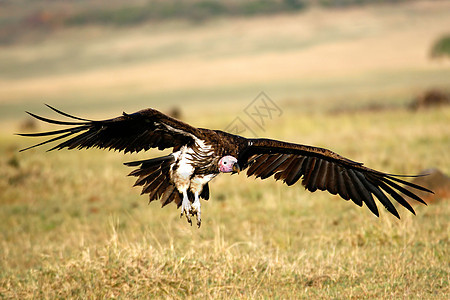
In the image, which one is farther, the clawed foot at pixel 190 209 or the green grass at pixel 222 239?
the green grass at pixel 222 239

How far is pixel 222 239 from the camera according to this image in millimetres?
7105

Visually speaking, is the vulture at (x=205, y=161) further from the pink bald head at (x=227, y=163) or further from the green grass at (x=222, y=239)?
the green grass at (x=222, y=239)

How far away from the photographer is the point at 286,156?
7.04 meters

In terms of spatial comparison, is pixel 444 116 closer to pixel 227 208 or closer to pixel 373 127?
pixel 373 127

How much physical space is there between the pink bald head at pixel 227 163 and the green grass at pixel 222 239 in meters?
1.14

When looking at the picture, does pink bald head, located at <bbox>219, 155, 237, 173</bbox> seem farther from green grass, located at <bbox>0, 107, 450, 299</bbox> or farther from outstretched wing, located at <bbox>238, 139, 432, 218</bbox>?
green grass, located at <bbox>0, 107, 450, 299</bbox>

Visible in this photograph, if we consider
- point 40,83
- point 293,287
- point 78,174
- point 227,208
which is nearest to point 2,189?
point 78,174

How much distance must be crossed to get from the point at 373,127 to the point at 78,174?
30.4 feet

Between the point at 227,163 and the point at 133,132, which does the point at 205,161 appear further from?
the point at 133,132

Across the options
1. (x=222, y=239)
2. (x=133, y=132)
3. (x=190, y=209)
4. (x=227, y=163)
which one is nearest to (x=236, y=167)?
(x=227, y=163)

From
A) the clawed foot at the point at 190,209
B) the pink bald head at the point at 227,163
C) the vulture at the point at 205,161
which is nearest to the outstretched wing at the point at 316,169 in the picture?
the vulture at the point at 205,161

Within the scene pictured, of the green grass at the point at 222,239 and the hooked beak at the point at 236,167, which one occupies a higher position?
the hooked beak at the point at 236,167

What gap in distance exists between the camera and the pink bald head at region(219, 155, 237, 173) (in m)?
6.11

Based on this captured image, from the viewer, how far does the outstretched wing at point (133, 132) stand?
5.61 m
